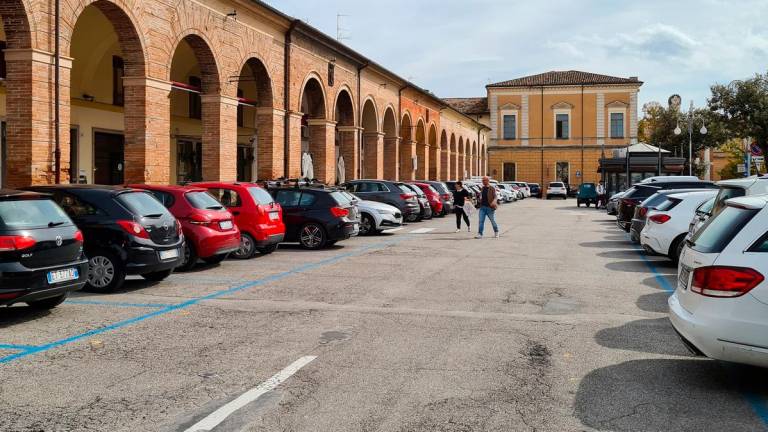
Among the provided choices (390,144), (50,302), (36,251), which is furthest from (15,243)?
(390,144)

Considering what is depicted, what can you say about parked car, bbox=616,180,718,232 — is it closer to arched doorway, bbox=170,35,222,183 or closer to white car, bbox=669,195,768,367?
arched doorway, bbox=170,35,222,183

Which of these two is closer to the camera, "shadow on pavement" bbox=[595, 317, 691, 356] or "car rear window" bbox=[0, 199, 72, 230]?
"shadow on pavement" bbox=[595, 317, 691, 356]

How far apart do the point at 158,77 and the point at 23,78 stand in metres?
4.41

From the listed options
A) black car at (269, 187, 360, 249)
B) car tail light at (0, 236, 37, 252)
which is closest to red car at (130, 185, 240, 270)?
black car at (269, 187, 360, 249)

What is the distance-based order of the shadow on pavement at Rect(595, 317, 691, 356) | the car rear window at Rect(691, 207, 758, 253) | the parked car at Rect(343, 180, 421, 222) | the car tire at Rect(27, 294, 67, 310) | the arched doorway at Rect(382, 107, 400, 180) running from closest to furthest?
1. the car rear window at Rect(691, 207, 758, 253)
2. the shadow on pavement at Rect(595, 317, 691, 356)
3. the car tire at Rect(27, 294, 67, 310)
4. the parked car at Rect(343, 180, 421, 222)
5. the arched doorway at Rect(382, 107, 400, 180)

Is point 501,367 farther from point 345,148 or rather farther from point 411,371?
point 345,148

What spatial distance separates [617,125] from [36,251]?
74.4 meters

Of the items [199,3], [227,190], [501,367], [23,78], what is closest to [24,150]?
[23,78]

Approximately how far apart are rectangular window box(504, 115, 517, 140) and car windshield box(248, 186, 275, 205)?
66.2m

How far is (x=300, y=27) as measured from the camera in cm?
2752

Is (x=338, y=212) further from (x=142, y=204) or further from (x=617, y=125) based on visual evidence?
(x=617, y=125)

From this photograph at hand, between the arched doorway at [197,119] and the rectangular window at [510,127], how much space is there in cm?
5231

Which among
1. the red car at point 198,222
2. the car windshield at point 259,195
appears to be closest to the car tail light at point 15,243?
the red car at point 198,222

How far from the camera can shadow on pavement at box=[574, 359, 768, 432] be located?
4762 millimetres
